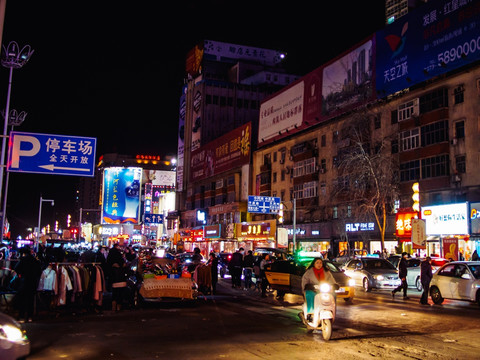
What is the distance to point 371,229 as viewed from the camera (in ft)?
146

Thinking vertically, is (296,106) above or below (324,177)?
above

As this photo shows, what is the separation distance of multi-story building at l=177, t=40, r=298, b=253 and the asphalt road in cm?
5013

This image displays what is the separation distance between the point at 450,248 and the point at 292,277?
51.0 feet

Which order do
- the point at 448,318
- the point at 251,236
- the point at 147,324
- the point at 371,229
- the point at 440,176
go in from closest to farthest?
1. the point at 147,324
2. the point at 448,318
3. the point at 440,176
4. the point at 371,229
5. the point at 251,236

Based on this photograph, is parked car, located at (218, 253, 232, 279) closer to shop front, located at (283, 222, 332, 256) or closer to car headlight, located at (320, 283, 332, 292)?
shop front, located at (283, 222, 332, 256)

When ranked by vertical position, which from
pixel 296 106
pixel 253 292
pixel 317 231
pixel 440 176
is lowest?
pixel 253 292

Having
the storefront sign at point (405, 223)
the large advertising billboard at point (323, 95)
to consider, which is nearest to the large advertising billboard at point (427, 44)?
the large advertising billboard at point (323, 95)

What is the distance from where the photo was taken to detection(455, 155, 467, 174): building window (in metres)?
36.0

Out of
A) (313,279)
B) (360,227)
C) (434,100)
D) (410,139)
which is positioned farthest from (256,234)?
(313,279)

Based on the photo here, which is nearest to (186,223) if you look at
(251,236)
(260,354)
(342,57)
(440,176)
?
(251,236)

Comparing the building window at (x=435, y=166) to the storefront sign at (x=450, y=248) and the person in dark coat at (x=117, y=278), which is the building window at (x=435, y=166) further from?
the person in dark coat at (x=117, y=278)

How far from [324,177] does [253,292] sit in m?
32.6

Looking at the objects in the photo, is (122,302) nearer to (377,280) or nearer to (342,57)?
(377,280)

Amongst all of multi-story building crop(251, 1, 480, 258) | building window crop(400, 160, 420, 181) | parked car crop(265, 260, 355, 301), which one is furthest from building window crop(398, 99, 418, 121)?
parked car crop(265, 260, 355, 301)
